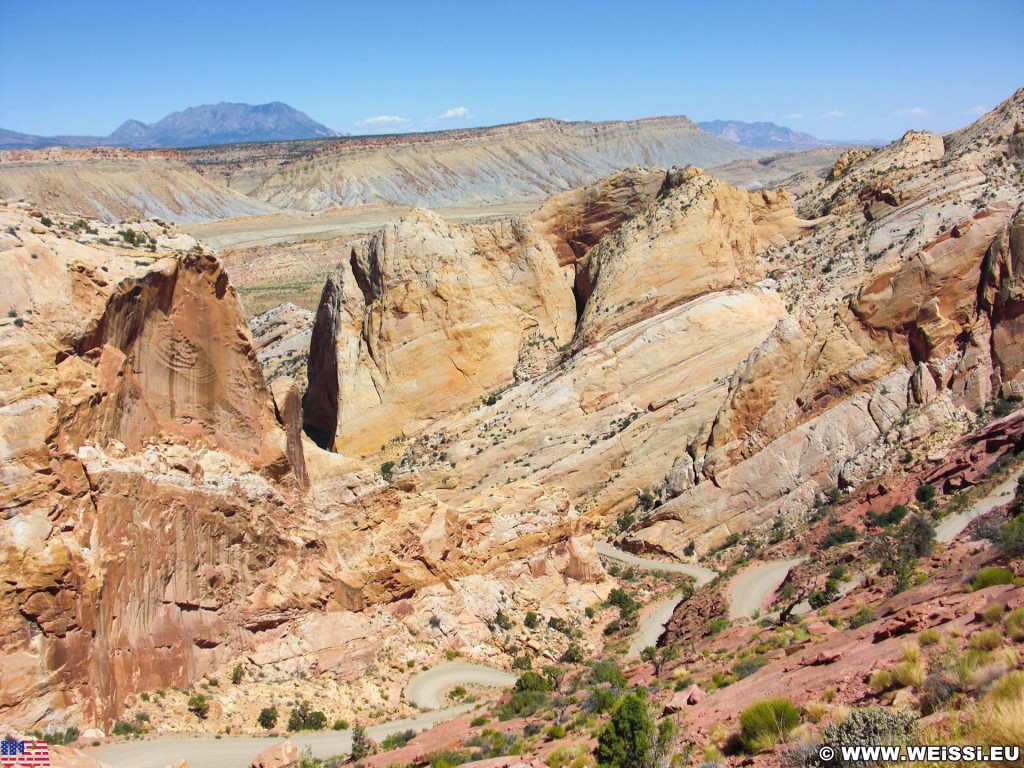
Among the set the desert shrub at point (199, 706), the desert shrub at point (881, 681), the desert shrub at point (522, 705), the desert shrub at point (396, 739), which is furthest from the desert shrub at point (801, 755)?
the desert shrub at point (199, 706)

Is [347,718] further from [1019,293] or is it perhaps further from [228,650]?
[1019,293]

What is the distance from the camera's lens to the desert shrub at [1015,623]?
1227 centimetres

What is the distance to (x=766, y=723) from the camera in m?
12.8

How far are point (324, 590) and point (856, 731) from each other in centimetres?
1820

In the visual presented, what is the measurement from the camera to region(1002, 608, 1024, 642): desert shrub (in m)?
12.3

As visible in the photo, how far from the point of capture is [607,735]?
48.8ft

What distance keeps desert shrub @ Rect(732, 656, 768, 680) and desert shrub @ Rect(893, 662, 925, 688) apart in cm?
569

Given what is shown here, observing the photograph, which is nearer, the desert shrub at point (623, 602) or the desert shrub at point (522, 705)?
the desert shrub at point (522, 705)

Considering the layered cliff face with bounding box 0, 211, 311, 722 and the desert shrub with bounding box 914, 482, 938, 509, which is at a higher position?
the layered cliff face with bounding box 0, 211, 311, 722

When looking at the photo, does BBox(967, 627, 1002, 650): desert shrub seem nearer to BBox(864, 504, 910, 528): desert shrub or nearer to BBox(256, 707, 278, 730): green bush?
BBox(256, 707, 278, 730): green bush

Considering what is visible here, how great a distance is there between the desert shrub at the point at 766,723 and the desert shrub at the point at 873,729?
1.41 metres

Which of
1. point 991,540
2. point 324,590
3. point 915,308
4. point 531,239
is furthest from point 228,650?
point 531,239

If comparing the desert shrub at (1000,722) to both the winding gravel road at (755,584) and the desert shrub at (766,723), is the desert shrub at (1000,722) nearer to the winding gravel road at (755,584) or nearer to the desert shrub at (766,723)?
the desert shrub at (766,723)

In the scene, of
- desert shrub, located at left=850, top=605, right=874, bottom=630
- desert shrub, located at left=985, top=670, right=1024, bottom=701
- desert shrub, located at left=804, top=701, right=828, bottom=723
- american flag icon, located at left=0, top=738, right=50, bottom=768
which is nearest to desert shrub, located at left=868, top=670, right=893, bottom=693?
desert shrub, located at left=804, top=701, right=828, bottom=723
